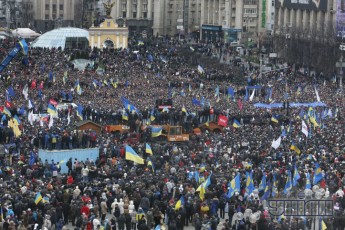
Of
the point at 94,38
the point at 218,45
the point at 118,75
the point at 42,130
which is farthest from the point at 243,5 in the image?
the point at 42,130

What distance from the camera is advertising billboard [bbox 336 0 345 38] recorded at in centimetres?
10116

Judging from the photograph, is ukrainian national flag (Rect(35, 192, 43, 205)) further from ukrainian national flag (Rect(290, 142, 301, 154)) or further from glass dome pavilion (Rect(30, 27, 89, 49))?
glass dome pavilion (Rect(30, 27, 89, 49))

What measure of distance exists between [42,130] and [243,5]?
81.2 metres

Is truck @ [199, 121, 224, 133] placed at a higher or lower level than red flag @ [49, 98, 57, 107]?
lower

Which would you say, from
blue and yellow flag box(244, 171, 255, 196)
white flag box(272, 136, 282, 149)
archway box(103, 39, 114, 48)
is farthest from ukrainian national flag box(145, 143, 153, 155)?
archway box(103, 39, 114, 48)

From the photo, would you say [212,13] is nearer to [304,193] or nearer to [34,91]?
[34,91]

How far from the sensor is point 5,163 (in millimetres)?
43500

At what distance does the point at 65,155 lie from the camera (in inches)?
1815

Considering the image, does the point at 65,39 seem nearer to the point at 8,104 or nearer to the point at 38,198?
the point at 8,104

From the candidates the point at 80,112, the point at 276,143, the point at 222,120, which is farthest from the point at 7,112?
the point at 276,143

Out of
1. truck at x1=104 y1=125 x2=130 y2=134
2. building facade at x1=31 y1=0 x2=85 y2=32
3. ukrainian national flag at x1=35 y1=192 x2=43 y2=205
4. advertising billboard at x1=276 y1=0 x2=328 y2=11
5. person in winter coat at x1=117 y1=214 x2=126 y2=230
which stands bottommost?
person in winter coat at x1=117 y1=214 x2=126 y2=230

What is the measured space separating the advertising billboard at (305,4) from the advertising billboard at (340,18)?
428 cm

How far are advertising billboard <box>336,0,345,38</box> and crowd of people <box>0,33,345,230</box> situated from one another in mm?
23201

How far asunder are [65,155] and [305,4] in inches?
2769
